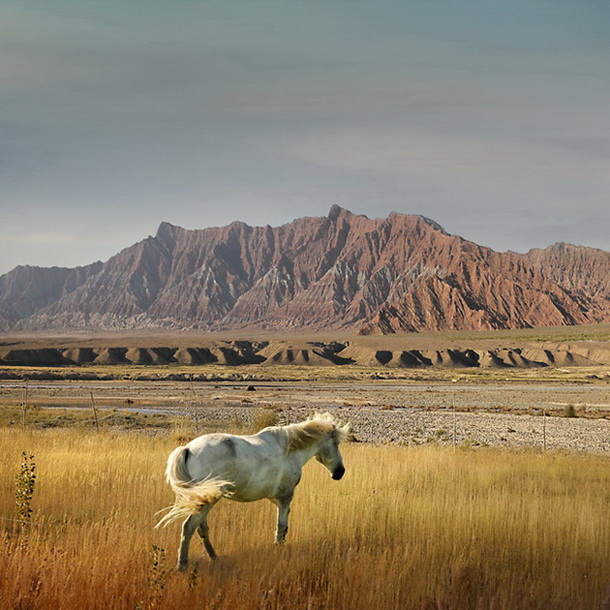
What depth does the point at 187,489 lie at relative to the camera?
6445mm

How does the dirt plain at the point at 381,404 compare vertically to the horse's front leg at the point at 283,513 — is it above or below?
below

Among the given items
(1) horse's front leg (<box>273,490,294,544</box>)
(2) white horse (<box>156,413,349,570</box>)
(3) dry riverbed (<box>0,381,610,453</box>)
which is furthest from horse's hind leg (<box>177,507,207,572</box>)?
(3) dry riverbed (<box>0,381,610,453</box>)

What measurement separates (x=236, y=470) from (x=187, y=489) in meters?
0.56

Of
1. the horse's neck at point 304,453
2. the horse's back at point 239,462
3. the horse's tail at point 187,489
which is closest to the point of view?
the horse's tail at point 187,489

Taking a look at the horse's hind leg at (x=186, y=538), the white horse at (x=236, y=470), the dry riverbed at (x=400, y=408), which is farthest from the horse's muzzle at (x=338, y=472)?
the dry riverbed at (x=400, y=408)

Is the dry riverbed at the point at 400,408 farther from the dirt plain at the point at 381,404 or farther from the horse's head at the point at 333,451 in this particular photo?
the horse's head at the point at 333,451

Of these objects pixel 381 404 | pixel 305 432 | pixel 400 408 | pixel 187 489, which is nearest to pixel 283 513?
pixel 305 432

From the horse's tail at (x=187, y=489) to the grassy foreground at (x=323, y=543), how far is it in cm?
48

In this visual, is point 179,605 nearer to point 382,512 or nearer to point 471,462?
point 382,512

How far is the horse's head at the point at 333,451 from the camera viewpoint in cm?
794

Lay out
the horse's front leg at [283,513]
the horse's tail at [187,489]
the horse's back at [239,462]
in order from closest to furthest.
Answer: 1. the horse's tail at [187,489]
2. the horse's back at [239,462]
3. the horse's front leg at [283,513]

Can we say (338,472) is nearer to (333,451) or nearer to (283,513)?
(333,451)

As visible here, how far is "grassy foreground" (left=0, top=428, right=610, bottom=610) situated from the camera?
5453 millimetres

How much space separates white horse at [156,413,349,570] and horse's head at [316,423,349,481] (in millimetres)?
53
